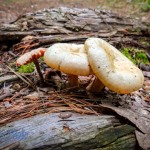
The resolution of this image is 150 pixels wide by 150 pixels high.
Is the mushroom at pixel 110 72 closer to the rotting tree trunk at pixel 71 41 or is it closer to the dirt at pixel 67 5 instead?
the rotting tree trunk at pixel 71 41

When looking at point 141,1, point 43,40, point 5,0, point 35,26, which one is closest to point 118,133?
point 43,40

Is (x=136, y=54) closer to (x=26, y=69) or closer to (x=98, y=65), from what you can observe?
(x=26, y=69)

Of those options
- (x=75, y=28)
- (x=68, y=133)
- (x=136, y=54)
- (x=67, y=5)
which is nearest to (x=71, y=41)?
(x=75, y=28)

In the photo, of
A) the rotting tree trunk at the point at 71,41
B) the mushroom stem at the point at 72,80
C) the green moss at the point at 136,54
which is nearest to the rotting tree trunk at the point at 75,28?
the rotting tree trunk at the point at 71,41

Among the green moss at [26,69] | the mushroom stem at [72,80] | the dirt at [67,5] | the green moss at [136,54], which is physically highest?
the mushroom stem at [72,80]

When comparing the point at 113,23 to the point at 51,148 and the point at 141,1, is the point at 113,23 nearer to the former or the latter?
the point at 51,148

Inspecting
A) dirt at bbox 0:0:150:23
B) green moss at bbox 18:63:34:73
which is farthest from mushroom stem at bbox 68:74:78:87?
dirt at bbox 0:0:150:23

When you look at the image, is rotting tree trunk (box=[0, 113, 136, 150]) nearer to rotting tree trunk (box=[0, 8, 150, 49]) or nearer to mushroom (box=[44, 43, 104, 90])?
mushroom (box=[44, 43, 104, 90])
